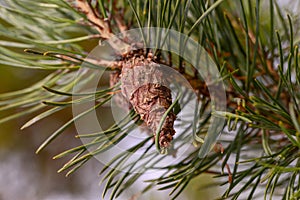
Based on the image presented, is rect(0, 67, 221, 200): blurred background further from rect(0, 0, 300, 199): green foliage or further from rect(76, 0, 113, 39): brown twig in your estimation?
rect(76, 0, 113, 39): brown twig

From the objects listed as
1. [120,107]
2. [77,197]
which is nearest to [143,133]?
[120,107]

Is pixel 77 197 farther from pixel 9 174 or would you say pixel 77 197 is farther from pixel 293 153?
pixel 293 153

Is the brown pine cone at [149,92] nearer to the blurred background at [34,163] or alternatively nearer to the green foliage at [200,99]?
the green foliage at [200,99]

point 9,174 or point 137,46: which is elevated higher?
point 137,46

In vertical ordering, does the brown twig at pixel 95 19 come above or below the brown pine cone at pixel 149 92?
above

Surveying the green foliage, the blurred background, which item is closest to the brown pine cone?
the green foliage

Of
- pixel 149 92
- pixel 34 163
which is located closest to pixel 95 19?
pixel 149 92

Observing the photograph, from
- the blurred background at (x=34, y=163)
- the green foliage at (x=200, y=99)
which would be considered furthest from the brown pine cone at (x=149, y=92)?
the blurred background at (x=34, y=163)

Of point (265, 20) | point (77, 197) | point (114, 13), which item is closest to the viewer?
point (114, 13)

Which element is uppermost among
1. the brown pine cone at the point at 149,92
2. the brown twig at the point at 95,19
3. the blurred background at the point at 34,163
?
the brown twig at the point at 95,19

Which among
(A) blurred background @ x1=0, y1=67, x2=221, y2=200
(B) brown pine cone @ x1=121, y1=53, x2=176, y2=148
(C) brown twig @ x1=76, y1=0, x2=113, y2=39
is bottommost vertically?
(A) blurred background @ x1=0, y1=67, x2=221, y2=200

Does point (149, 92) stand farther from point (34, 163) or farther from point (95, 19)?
point (34, 163)
